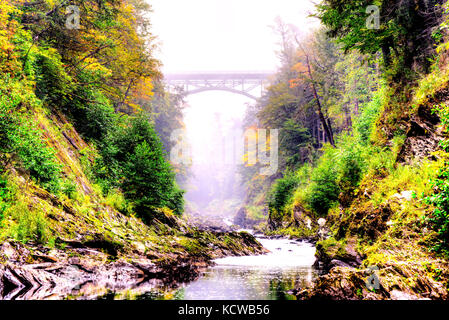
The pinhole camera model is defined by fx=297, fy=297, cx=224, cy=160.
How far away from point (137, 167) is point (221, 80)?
134 ft

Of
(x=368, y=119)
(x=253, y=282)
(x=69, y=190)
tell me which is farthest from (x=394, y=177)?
(x=69, y=190)

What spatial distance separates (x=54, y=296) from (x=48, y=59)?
Result: 10754 mm

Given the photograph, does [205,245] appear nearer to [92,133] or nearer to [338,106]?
[92,133]

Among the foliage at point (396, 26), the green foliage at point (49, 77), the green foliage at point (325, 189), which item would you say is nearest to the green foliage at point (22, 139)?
the green foliage at point (49, 77)

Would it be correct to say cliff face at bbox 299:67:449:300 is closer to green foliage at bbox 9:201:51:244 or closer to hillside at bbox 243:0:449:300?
hillside at bbox 243:0:449:300

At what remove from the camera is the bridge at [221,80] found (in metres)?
50.8

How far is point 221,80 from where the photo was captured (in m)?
51.6

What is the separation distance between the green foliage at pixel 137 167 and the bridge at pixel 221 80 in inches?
1445

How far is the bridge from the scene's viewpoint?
5081 cm

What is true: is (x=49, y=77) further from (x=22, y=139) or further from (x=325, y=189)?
(x=325, y=189)

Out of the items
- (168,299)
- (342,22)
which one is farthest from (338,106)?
(168,299)

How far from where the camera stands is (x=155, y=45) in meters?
25.7

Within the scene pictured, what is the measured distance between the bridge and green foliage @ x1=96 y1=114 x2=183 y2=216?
36699 mm

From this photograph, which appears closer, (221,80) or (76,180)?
(76,180)
